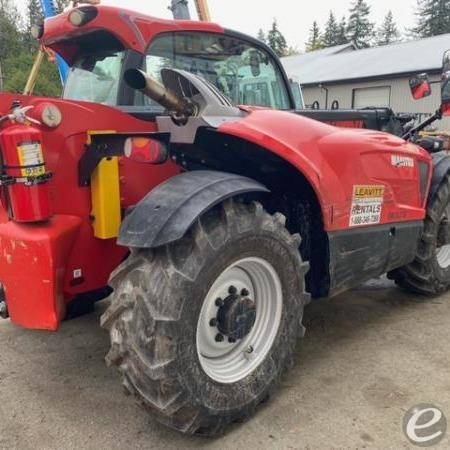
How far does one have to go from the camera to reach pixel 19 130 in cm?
228

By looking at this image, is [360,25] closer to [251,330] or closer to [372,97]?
[372,97]

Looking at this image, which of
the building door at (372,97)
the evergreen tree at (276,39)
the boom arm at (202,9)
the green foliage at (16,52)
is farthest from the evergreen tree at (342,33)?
the boom arm at (202,9)

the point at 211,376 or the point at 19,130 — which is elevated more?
the point at 19,130

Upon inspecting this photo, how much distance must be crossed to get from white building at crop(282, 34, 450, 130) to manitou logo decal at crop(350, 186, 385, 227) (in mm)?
17383

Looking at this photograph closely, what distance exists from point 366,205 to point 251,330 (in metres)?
1.08

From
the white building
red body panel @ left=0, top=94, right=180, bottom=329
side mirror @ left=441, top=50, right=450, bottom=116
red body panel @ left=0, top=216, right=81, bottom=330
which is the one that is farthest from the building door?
red body panel @ left=0, top=216, right=81, bottom=330

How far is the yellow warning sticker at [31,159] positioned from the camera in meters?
2.29

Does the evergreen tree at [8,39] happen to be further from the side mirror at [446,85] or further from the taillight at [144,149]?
the taillight at [144,149]

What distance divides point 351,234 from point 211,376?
1208mm

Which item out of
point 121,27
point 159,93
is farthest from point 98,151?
point 121,27

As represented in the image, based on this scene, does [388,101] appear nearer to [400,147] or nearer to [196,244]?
[400,147]

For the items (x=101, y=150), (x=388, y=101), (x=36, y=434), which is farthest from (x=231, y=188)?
(x=388, y=101)

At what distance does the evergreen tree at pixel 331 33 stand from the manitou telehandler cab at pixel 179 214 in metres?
68.2

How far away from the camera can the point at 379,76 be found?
23.1 meters
